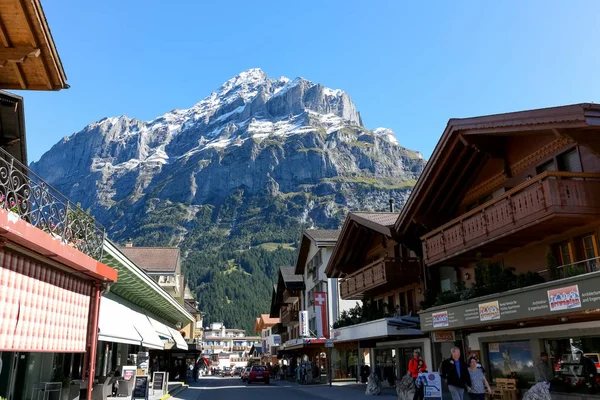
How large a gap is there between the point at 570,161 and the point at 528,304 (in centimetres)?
485

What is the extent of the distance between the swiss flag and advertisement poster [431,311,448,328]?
18763mm

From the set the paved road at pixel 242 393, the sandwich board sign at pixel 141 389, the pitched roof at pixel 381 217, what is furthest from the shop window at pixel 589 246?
the sandwich board sign at pixel 141 389

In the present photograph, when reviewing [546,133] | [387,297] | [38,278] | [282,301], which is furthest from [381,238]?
[282,301]

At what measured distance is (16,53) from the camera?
341 inches

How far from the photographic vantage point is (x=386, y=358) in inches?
1275

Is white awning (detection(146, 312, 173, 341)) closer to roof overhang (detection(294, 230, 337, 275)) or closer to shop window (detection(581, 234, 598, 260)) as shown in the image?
roof overhang (detection(294, 230, 337, 275))

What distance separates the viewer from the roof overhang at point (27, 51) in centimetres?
784

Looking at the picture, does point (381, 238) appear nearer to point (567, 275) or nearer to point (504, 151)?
point (504, 151)

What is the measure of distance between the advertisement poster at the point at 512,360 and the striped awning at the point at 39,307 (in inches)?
559

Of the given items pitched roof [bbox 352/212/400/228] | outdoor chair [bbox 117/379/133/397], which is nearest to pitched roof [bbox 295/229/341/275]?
pitched roof [bbox 352/212/400/228]

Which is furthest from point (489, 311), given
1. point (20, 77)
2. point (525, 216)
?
point (20, 77)

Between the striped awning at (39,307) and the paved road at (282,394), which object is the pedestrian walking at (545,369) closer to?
the paved road at (282,394)

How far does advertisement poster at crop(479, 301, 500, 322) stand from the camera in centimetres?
1636

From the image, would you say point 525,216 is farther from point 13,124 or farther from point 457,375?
point 13,124
